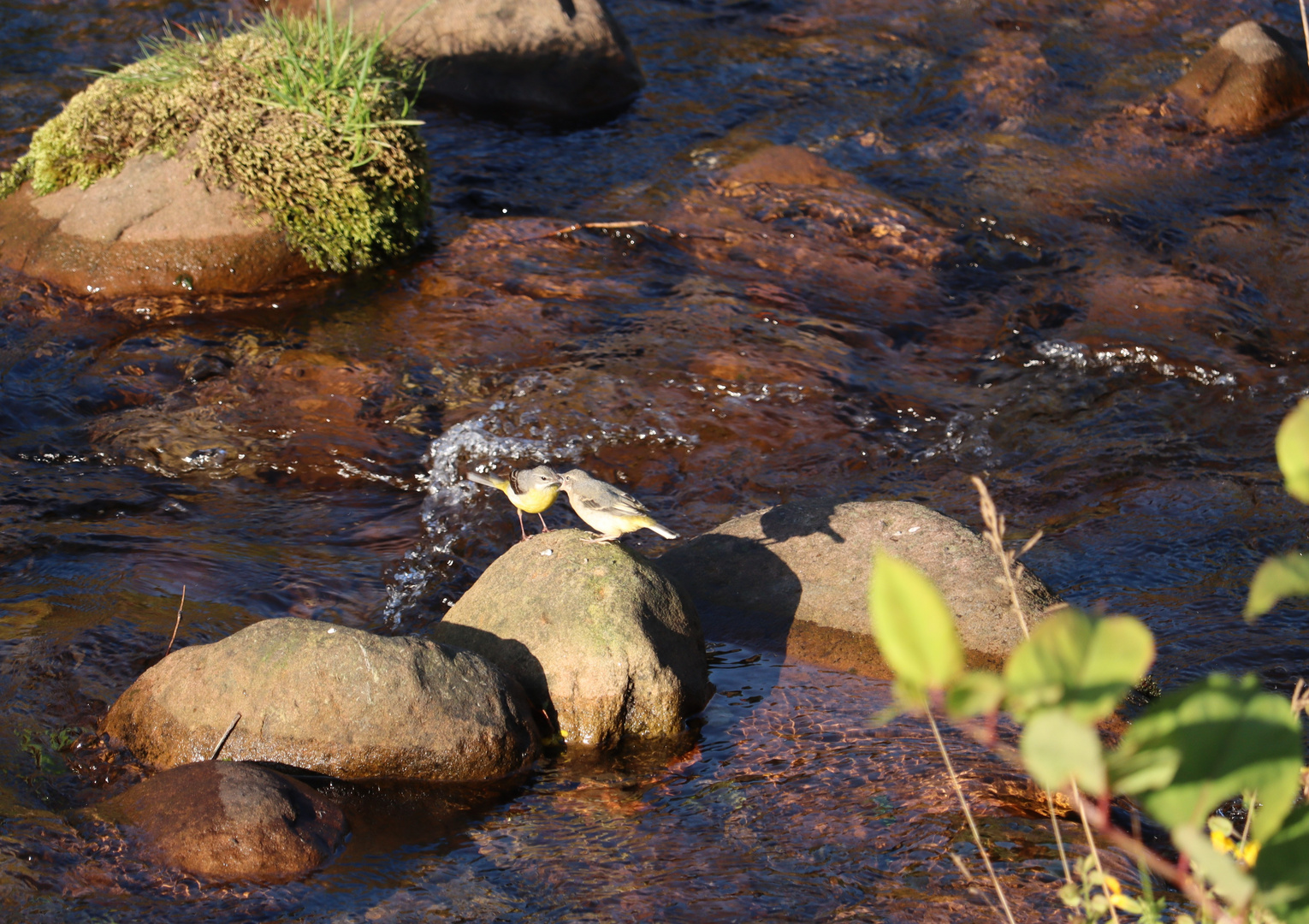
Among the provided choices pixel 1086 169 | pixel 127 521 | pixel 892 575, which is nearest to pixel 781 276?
pixel 1086 169

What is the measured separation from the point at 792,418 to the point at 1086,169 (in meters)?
5.53

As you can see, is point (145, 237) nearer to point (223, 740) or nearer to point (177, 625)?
point (177, 625)

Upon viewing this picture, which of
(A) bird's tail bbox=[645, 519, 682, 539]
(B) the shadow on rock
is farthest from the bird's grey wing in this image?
(B) the shadow on rock

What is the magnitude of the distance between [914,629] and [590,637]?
13.2ft

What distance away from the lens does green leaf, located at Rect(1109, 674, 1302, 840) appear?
112 cm

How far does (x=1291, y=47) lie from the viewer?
1258 cm

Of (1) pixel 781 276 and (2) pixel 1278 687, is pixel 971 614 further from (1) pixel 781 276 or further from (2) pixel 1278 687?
(1) pixel 781 276

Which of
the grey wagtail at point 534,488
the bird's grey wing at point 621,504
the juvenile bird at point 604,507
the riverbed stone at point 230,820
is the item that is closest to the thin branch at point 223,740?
the riverbed stone at point 230,820

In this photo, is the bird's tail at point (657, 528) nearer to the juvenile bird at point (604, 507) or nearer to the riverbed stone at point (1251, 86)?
the juvenile bird at point (604, 507)

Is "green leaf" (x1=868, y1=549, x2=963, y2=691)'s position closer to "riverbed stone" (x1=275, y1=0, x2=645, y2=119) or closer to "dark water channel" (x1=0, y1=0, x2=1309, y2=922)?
"dark water channel" (x1=0, y1=0, x2=1309, y2=922)

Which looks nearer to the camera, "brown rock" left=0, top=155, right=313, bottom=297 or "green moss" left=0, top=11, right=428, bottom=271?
"brown rock" left=0, top=155, right=313, bottom=297

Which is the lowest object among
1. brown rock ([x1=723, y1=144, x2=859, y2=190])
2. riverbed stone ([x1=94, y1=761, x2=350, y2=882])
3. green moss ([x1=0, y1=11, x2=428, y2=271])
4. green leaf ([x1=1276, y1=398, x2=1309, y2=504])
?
riverbed stone ([x1=94, y1=761, x2=350, y2=882])

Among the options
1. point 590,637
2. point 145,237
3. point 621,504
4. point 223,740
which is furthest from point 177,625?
point 145,237

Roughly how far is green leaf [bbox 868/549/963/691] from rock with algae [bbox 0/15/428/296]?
8.71m
